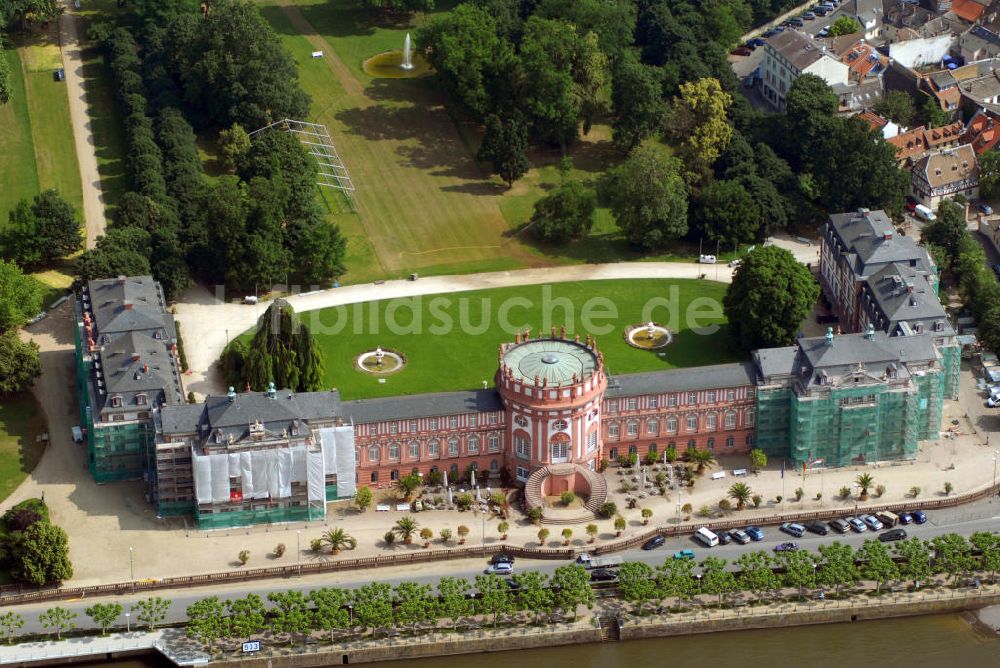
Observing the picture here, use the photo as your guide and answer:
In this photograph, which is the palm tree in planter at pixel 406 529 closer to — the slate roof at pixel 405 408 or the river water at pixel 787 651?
the slate roof at pixel 405 408

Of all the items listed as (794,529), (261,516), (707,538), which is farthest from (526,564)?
(794,529)

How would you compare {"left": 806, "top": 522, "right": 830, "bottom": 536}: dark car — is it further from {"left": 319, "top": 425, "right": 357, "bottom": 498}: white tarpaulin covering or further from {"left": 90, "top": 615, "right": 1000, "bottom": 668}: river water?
{"left": 319, "top": 425, "right": 357, "bottom": 498}: white tarpaulin covering

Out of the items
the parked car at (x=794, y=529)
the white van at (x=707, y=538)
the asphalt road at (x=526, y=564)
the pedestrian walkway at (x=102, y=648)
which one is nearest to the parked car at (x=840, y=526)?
the asphalt road at (x=526, y=564)

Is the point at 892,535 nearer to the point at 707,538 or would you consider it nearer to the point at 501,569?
the point at 707,538

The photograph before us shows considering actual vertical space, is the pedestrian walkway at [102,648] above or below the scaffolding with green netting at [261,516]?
below

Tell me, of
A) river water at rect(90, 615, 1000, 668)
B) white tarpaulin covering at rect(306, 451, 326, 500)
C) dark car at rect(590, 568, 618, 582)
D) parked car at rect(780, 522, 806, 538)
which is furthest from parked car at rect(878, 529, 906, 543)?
white tarpaulin covering at rect(306, 451, 326, 500)

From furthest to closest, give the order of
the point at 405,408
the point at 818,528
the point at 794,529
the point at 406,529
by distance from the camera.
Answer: the point at 405,408, the point at 818,528, the point at 794,529, the point at 406,529

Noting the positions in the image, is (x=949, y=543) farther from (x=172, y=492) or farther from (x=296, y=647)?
(x=172, y=492)
